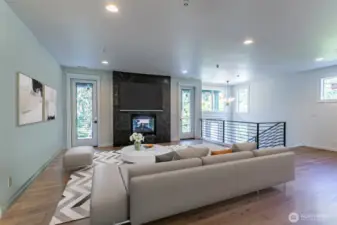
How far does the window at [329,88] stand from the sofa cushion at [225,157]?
528 cm

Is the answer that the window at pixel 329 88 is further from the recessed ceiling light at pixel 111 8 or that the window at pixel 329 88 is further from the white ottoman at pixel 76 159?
the white ottoman at pixel 76 159

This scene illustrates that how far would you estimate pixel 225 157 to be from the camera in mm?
2930

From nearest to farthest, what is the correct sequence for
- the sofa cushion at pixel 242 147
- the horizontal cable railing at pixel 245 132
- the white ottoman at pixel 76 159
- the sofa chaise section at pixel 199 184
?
the sofa chaise section at pixel 199 184 → the sofa cushion at pixel 242 147 → the white ottoman at pixel 76 159 → the horizontal cable railing at pixel 245 132

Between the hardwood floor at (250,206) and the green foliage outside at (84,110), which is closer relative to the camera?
the hardwood floor at (250,206)

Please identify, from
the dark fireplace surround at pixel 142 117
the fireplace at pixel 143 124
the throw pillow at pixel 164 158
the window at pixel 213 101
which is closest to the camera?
the throw pillow at pixel 164 158

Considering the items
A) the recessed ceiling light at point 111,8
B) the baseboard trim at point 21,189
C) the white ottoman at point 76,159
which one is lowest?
the baseboard trim at point 21,189

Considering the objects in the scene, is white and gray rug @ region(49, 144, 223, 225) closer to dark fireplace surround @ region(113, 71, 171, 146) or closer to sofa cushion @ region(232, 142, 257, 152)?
sofa cushion @ region(232, 142, 257, 152)

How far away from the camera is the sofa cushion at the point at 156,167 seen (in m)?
2.34

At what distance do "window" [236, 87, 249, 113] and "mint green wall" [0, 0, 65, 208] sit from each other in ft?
28.7

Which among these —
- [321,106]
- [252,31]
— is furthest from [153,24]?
[321,106]

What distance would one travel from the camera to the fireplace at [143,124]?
7469mm

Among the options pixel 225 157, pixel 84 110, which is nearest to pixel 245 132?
Answer: pixel 225 157

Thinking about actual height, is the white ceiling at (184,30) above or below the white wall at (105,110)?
above

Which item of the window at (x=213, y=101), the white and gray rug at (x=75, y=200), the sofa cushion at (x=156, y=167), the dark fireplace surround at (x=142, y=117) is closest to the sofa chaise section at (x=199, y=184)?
the sofa cushion at (x=156, y=167)
